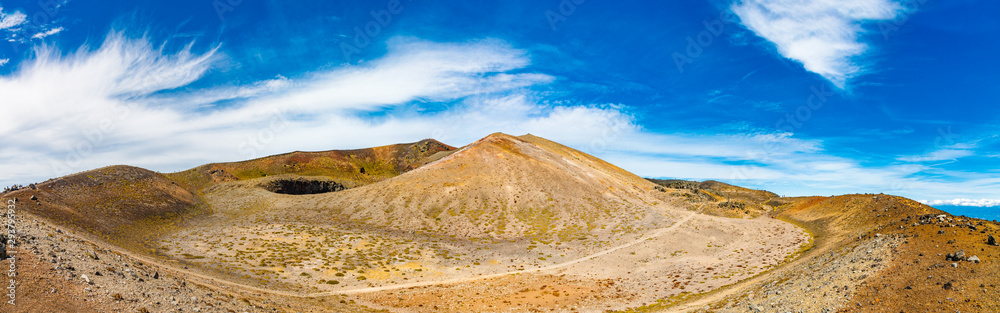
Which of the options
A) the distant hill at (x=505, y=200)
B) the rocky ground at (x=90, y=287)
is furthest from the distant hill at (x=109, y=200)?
the distant hill at (x=505, y=200)

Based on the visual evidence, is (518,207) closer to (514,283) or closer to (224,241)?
(514,283)

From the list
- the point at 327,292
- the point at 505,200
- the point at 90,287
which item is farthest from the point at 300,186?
the point at 90,287

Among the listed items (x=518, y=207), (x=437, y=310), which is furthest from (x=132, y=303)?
(x=518, y=207)

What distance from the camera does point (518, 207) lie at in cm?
6531

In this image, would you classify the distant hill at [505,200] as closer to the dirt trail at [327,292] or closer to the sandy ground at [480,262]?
the sandy ground at [480,262]

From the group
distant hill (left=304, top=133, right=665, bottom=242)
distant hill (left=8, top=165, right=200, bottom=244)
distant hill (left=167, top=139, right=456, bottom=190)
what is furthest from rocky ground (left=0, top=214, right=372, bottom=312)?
distant hill (left=167, top=139, right=456, bottom=190)

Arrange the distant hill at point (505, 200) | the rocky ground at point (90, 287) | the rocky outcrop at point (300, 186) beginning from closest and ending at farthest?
the rocky ground at point (90, 287), the distant hill at point (505, 200), the rocky outcrop at point (300, 186)

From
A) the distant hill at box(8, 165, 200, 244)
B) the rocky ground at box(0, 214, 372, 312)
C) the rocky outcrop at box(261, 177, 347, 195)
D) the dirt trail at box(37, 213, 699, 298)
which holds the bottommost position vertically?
the dirt trail at box(37, 213, 699, 298)

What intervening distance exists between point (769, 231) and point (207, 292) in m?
61.1

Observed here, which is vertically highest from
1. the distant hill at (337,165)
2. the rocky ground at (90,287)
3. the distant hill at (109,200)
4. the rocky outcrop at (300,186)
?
the distant hill at (337,165)

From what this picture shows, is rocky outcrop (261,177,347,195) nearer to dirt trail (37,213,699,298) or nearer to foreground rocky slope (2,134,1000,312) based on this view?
foreground rocky slope (2,134,1000,312)

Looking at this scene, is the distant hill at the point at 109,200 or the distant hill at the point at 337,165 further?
the distant hill at the point at 337,165

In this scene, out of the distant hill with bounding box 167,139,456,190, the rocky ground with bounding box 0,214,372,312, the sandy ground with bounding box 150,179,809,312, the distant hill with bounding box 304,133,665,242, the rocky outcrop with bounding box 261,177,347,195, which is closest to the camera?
the rocky ground with bounding box 0,214,372,312

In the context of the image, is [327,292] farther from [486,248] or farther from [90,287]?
[486,248]
